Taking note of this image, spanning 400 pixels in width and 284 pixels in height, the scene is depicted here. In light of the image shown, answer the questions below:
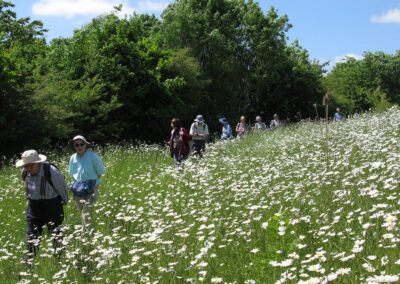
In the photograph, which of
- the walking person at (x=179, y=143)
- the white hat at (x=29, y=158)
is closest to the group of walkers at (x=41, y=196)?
the white hat at (x=29, y=158)

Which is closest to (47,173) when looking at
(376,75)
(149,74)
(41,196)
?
(41,196)

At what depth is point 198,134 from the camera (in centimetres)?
1132

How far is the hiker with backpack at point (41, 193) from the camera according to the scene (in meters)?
5.50

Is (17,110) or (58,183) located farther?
(17,110)

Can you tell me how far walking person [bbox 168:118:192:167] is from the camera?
32.9 ft

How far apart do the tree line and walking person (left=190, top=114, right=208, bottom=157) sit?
16.0 ft

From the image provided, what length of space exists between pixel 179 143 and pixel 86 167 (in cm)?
381

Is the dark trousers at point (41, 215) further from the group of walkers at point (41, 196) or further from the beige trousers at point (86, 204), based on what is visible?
the beige trousers at point (86, 204)

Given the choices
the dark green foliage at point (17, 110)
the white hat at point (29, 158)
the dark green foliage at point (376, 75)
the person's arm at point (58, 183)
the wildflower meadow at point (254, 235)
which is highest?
the dark green foliage at point (376, 75)

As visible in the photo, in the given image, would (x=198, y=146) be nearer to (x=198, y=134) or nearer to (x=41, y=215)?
(x=198, y=134)

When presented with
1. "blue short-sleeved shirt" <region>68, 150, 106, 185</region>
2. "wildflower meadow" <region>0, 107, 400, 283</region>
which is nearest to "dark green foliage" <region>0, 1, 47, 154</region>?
"wildflower meadow" <region>0, 107, 400, 283</region>

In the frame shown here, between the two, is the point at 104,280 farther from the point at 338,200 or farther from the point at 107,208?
the point at 107,208

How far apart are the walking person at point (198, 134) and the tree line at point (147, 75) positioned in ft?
16.0

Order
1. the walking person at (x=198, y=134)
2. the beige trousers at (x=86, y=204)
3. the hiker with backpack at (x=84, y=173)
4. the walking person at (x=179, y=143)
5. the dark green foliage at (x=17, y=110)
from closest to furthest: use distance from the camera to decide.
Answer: the beige trousers at (x=86, y=204), the hiker with backpack at (x=84, y=173), the walking person at (x=179, y=143), the walking person at (x=198, y=134), the dark green foliage at (x=17, y=110)
